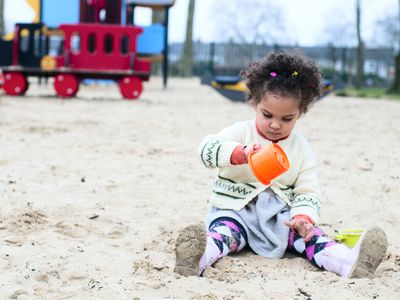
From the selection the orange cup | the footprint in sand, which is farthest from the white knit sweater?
the footprint in sand

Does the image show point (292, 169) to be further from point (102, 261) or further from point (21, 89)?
point (21, 89)

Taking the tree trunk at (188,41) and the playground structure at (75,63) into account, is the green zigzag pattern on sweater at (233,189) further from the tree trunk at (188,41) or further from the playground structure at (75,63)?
the tree trunk at (188,41)

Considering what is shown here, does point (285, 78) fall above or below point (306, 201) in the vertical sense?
above

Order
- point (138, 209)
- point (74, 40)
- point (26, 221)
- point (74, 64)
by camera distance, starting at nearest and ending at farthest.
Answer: point (26, 221) → point (138, 209) → point (74, 64) → point (74, 40)

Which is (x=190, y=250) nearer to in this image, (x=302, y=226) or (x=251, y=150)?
(x=251, y=150)

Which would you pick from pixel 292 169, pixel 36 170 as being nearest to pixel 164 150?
pixel 36 170

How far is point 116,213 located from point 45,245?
0.55 meters

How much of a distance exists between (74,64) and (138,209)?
6879 mm

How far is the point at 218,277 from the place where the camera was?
1783mm

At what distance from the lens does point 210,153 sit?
204cm

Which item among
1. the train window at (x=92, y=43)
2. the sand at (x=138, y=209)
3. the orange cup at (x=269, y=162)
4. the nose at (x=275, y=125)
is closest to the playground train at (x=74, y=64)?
the train window at (x=92, y=43)

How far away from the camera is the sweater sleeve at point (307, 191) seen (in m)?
2.12

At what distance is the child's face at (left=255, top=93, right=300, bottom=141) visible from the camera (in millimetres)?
2086

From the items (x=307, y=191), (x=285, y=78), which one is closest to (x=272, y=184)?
(x=307, y=191)
